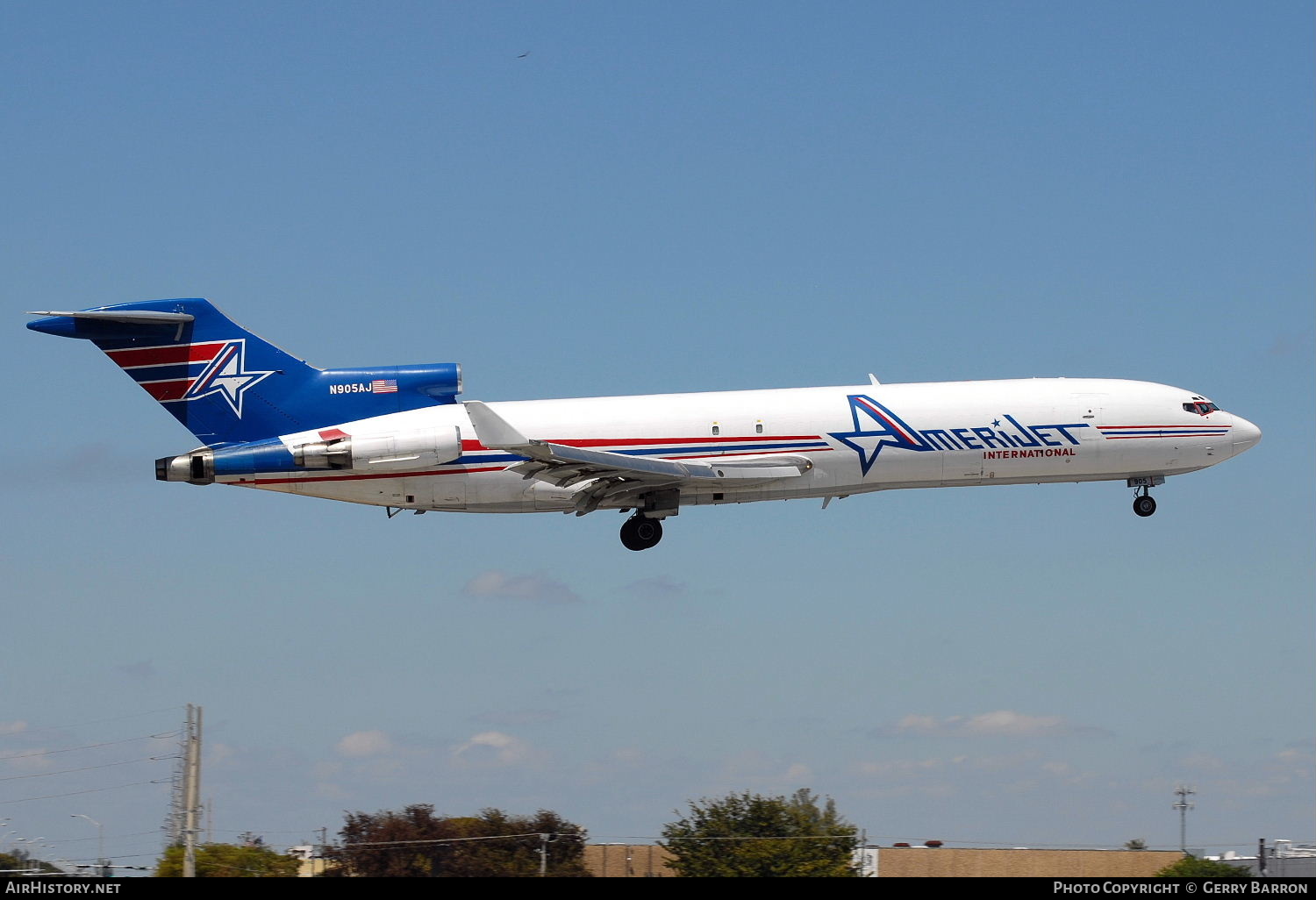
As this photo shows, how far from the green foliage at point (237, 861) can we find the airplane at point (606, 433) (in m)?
10.1

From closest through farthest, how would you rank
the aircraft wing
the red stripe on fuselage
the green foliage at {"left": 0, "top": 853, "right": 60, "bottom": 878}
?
1. the green foliage at {"left": 0, "top": 853, "right": 60, "bottom": 878}
2. the aircraft wing
3. the red stripe on fuselage

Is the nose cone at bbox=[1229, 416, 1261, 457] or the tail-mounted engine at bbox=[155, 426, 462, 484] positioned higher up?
the nose cone at bbox=[1229, 416, 1261, 457]

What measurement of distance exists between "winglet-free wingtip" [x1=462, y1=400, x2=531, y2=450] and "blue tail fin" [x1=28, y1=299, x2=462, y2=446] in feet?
17.8

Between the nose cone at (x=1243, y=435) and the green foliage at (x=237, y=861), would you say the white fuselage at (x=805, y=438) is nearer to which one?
the nose cone at (x=1243, y=435)

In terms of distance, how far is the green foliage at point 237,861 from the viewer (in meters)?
34.3

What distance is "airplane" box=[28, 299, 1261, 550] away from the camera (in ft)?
134

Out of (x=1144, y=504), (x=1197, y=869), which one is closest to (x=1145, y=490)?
(x=1144, y=504)

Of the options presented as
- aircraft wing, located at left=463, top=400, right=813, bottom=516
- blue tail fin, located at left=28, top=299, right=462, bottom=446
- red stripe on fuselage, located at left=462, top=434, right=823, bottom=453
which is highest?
blue tail fin, located at left=28, top=299, right=462, bottom=446

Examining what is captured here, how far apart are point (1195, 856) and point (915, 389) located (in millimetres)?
14378

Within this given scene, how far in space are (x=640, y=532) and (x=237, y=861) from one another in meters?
13.9

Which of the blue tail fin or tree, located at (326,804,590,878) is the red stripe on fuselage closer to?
the blue tail fin

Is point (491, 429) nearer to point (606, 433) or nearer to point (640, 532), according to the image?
point (606, 433)

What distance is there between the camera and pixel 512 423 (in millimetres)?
41406

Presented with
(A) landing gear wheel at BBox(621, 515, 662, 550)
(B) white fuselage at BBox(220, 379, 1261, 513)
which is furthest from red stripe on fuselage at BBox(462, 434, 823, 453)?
(A) landing gear wheel at BBox(621, 515, 662, 550)
